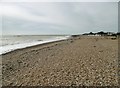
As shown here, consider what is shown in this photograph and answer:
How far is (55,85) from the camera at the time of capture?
7336 mm

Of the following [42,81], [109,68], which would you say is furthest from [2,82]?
[109,68]

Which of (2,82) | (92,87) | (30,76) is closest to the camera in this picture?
(92,87)

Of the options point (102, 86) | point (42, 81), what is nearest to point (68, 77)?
point (42, 81)

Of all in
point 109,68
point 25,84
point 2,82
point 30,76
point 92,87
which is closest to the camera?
point 92,87

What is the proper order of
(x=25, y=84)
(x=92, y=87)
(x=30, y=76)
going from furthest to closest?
(x=30, y=76)
(x=25, y=84)
(x=92, y=87)

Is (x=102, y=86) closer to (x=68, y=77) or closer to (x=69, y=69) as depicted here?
(x=68, y=77)

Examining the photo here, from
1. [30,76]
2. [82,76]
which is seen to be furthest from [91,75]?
[30,76]

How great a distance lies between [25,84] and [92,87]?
9.76 ft

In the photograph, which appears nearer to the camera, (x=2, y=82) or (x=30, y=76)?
(x=2, y=82)

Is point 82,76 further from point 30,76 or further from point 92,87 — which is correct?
point 30,76

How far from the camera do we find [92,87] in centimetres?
697

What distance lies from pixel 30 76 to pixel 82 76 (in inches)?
106

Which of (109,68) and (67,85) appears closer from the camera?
(67,85)

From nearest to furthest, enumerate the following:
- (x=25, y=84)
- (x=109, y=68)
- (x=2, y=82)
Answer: (x=25, y=84), (x=2, y=82), (x=109, y=68)
